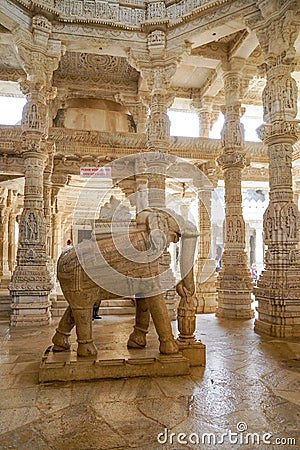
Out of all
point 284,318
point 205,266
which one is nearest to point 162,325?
point 284,318

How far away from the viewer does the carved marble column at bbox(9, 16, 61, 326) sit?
772cm

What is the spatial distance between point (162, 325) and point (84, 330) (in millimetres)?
869

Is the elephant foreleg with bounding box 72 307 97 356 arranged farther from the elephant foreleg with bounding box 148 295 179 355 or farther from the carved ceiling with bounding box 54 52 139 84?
the carved ceiling with bounding box 54 52 139 84

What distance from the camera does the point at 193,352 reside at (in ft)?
14.4

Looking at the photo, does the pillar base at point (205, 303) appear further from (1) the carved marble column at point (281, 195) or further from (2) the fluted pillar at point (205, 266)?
(1) the carved marble column at point (281, 195)

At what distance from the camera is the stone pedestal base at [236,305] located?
836 cm

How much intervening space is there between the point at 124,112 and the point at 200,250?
17.8 feet

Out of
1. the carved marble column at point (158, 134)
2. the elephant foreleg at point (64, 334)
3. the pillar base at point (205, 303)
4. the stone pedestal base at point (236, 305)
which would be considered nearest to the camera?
the elephant foreleg at point (64, 334)

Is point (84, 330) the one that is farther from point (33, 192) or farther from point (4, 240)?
point (4, 240)

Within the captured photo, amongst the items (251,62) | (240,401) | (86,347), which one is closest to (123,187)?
(251,62)

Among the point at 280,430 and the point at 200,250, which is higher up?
the point at 200,250

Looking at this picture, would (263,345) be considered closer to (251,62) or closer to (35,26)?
(251,62)

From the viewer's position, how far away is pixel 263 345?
5.55 metres

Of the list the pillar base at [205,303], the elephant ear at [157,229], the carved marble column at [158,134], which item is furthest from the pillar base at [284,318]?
the pillar base at [205,303]
